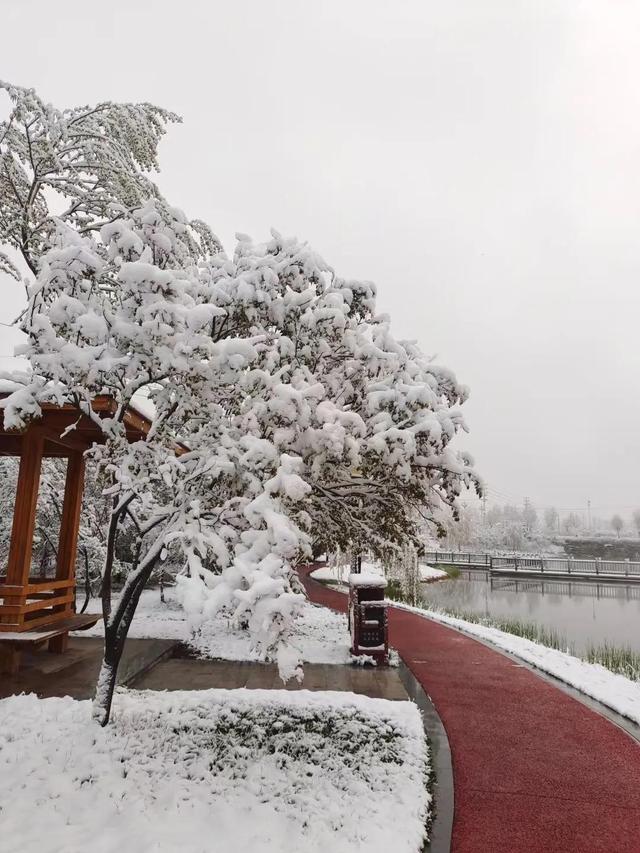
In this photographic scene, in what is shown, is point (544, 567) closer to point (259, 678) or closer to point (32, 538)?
point (259, 678)

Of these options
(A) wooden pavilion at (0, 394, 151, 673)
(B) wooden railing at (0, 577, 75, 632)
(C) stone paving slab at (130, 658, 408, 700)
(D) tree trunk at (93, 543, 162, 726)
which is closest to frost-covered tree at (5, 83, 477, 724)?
(D) tree trunk at (93, 543, 162, 726)

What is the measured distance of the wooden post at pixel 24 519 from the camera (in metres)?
7.46

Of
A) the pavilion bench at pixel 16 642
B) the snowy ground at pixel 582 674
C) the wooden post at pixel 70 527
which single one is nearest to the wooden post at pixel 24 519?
the pavilion bench at pixel 16 642

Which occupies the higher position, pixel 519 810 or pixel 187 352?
pixel 187 352

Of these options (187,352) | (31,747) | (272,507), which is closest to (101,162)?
(187,352)

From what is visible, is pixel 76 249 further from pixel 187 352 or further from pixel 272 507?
pixel 272 507

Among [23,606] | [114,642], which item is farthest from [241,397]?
[23,606]

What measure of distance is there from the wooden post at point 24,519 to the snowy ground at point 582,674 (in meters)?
7.81

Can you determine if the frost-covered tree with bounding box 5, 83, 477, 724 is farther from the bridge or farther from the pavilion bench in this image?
the bridge

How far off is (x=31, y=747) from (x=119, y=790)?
3.66 feet

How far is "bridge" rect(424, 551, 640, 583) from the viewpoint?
29827 millimetres

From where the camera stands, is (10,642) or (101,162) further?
(101,162)

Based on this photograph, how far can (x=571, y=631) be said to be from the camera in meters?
15.1

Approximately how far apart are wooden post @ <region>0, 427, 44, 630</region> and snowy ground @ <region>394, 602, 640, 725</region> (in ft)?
25.6
